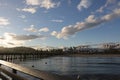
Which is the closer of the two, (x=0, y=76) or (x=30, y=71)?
(x=30, y=71)

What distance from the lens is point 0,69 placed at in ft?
25.3

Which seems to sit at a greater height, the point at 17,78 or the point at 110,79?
the point at 17,78

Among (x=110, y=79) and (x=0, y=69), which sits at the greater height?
(x=0, y=69)

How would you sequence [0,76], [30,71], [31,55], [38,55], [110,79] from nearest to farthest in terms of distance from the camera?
[30,71] → [0,76] → [110,79] → [31,55] → [38,55]

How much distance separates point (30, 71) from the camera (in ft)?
14.9

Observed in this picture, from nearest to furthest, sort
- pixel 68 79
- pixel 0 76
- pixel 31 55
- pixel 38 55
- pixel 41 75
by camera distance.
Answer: pixel 68 79 → pixel 41 75 → pixel 0 76 → pixel 31 55 → pixel 38 55

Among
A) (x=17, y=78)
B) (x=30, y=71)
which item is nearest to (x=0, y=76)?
(x=17, y=78)

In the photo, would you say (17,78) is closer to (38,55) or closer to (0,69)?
(0,69)

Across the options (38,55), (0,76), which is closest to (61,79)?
A: (0,76)

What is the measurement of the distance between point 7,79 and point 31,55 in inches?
6680

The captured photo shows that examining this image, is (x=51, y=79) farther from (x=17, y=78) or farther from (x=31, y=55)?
(x=31, y=55)

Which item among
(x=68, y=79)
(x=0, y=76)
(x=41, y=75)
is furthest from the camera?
(x=0, y=76)

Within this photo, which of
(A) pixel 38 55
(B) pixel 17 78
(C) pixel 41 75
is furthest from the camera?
(A) pixel 38 55

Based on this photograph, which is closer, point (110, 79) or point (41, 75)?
point (41, 75)
